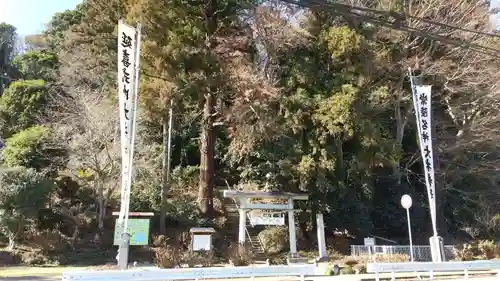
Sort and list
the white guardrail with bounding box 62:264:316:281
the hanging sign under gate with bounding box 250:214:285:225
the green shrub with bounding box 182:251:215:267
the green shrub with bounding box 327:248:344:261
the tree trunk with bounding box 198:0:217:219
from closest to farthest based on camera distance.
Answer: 1. the white guardrail with bounding box 62:264:316:281
2. the green shrub with bounding box 182:251:215:267
3. the hanging sign under gate with bounding box 250:214:285:225
4. the green shrub with bounding box 327:248:344:261
5. the tree trunk with bounding box 198:0:217:219

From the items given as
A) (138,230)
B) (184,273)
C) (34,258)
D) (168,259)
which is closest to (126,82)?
(138,230)

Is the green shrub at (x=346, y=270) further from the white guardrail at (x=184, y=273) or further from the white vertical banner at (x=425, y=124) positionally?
the white vertical banner at (x=425, y=124)

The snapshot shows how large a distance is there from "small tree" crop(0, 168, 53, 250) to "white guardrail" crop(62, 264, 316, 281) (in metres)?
8.23

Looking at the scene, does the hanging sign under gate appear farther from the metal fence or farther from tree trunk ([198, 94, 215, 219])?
tree trunk ([198, 94, 215, 219])

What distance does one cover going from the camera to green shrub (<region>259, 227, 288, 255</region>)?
19.7 metres

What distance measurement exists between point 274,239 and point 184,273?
10183mm

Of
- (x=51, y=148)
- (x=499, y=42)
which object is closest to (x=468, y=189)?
(x=499, y=42)

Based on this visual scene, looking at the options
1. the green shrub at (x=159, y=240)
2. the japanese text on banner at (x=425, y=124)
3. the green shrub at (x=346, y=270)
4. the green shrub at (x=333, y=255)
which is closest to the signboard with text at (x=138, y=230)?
the green shrub at (x=159, y=240)

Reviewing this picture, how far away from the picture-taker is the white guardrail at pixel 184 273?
29.7ft

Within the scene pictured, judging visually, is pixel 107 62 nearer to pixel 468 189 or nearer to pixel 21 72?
pixel 21 72

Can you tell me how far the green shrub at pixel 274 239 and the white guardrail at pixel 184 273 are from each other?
8.25 meters

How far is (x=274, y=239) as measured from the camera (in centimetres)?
1986

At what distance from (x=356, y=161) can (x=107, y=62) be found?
13.7 m

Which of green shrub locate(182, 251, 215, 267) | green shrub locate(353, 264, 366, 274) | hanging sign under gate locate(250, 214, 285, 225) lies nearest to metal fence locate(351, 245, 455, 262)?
green shrub locate(353, 264, 366, 274)
